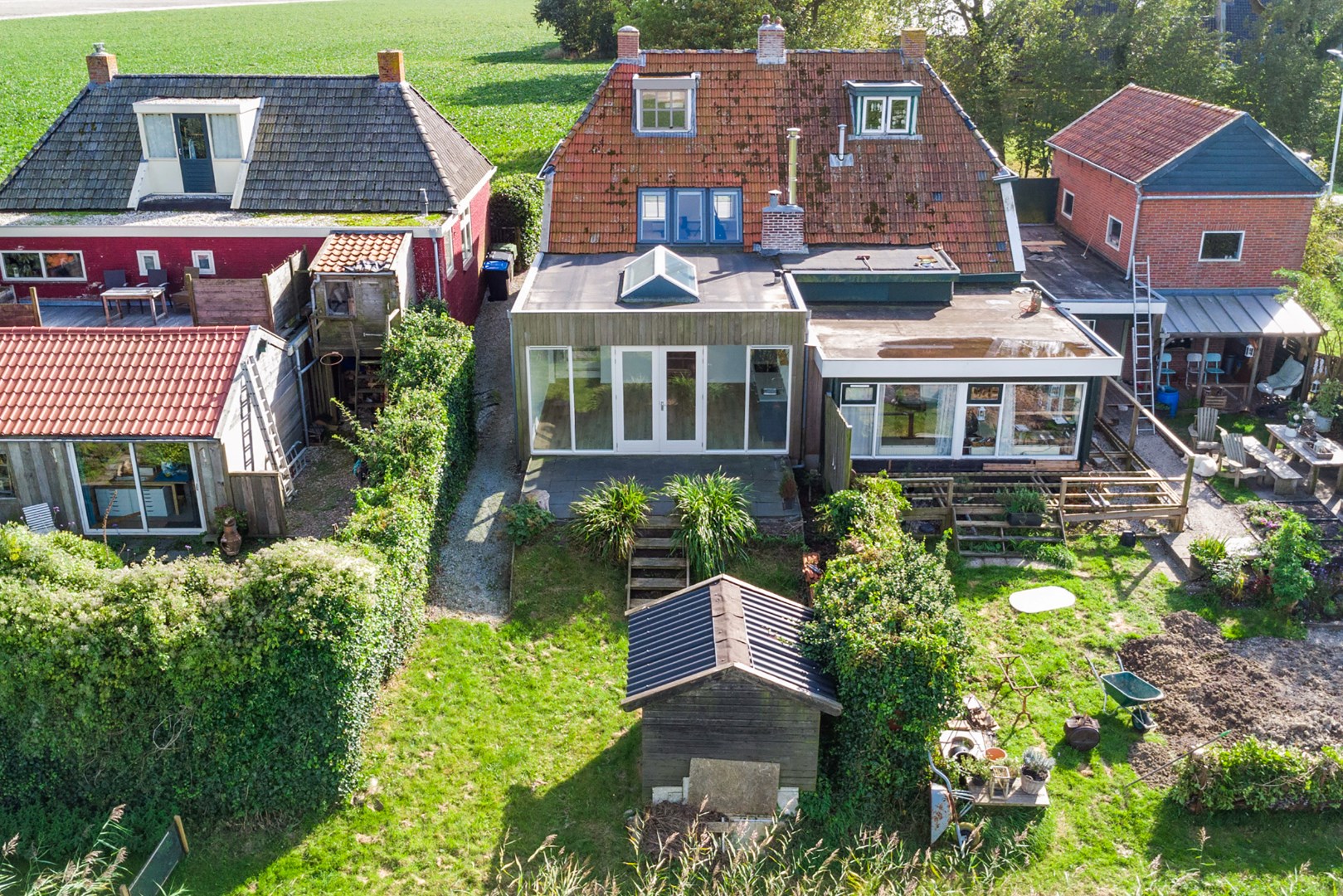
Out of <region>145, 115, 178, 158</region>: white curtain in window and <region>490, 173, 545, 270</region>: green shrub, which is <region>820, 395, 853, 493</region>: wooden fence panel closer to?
<region>490, 173, 545, 270</region>: green shrub

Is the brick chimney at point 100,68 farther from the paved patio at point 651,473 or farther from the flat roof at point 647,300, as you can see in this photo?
the paved patio at point 651,473

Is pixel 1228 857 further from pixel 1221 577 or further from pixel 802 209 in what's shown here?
pixel 802 209

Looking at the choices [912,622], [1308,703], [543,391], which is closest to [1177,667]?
[1308,703]

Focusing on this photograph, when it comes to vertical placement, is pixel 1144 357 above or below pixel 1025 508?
above

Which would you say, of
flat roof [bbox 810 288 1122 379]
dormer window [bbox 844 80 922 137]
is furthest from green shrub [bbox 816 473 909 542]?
dormer window [bbox 844 80 922 137]

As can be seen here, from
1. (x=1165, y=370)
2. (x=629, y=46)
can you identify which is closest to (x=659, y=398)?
(x=629, y=46)

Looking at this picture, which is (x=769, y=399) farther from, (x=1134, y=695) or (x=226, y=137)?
(x=226, y=137)
